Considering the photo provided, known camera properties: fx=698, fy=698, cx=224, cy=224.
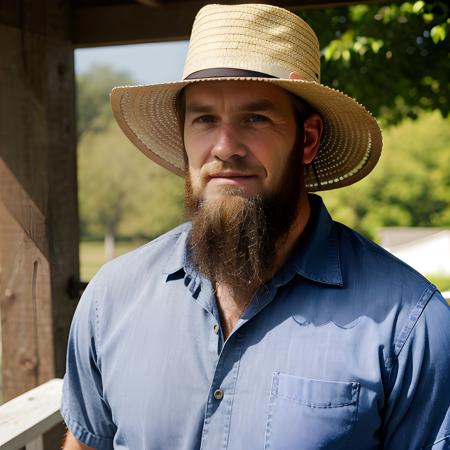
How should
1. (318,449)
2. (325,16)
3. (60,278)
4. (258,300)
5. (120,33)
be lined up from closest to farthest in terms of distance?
(318,449)
(258,300)
(60,278)
(120,33)
(325,16)

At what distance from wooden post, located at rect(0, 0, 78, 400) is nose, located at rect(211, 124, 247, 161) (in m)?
1.40

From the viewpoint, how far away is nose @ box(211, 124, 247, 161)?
5.35ft

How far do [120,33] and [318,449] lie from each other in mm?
2263

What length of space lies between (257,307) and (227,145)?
386 millimetres

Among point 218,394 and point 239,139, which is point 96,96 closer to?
point 239,139

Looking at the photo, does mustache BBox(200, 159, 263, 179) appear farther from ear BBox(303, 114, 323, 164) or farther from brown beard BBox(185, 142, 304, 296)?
ear BBox(303, 114, 323, 164)

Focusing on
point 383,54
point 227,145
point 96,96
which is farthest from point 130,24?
point 96,96

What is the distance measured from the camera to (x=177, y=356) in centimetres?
166

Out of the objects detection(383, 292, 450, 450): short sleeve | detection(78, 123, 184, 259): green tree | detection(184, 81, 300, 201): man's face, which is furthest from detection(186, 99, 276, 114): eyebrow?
detection(78, 123, 184, 259): green tree

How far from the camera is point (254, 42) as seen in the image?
67.0 inches

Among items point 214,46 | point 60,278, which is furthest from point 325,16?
point 214,46

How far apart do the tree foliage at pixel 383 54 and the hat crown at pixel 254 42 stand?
2.67m

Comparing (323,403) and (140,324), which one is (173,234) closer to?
(140,324)

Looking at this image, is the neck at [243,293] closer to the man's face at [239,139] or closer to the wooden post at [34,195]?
the man's face at [239,139]
